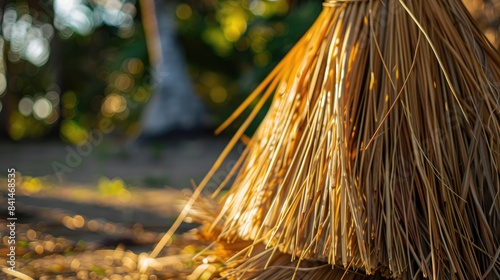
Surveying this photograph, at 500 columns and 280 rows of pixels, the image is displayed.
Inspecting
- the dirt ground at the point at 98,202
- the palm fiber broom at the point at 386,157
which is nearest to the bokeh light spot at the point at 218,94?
the dirt ground at the point at 98,202

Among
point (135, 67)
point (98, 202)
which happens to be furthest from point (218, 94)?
point (98, 202)

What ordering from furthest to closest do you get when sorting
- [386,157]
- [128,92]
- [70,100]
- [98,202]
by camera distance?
1. [70,100]
2. [128,92]
3. [98,202]
4. [386,157]

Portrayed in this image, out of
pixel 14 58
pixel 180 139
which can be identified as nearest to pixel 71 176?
pixel 180 139

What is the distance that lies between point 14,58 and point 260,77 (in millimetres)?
6350

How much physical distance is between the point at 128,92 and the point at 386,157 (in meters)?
11.8

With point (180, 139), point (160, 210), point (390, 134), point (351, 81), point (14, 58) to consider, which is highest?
point (14, 58)

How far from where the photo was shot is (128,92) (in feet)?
42.9

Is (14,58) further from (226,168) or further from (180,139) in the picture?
(226,168)

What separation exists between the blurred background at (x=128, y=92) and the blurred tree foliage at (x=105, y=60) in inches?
0.9

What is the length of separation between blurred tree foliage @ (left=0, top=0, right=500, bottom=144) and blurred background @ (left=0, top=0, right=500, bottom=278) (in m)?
0.02

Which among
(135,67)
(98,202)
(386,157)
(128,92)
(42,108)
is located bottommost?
(386,157)

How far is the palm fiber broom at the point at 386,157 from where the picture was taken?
1.61 m

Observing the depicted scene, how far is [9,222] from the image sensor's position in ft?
9.66

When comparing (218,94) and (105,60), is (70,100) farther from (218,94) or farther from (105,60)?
(218,94)
